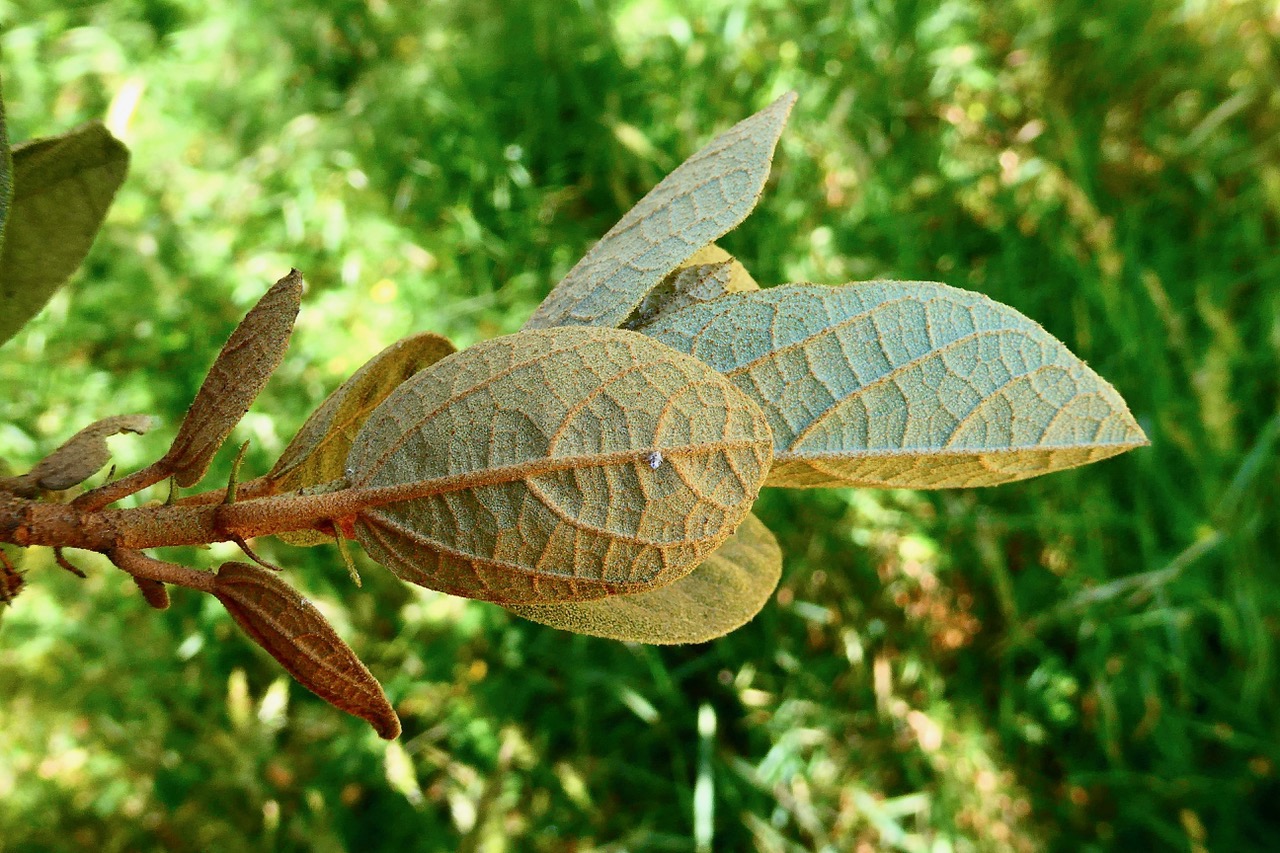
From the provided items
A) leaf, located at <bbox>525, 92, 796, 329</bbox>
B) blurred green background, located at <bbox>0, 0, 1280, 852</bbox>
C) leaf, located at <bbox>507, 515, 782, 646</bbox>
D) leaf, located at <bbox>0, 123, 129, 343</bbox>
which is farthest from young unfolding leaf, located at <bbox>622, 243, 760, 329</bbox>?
blurred green background, located at <bbox>0, 0, 1280, 852</bbox>

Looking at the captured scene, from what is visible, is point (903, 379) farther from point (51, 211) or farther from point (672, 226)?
point (51, 211)

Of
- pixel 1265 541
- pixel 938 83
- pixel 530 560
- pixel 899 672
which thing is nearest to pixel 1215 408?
pixel 1265 541

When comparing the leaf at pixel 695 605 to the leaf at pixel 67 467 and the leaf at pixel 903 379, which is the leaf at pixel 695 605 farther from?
the leaf at pixel 67 467

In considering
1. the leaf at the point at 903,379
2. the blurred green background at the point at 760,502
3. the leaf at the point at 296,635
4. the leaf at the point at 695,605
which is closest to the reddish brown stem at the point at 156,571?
the leaf at the point at 296,635

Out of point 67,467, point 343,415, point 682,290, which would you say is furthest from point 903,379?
point 67,467

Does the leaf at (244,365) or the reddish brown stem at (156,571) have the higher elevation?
the leaf at (244,365)
